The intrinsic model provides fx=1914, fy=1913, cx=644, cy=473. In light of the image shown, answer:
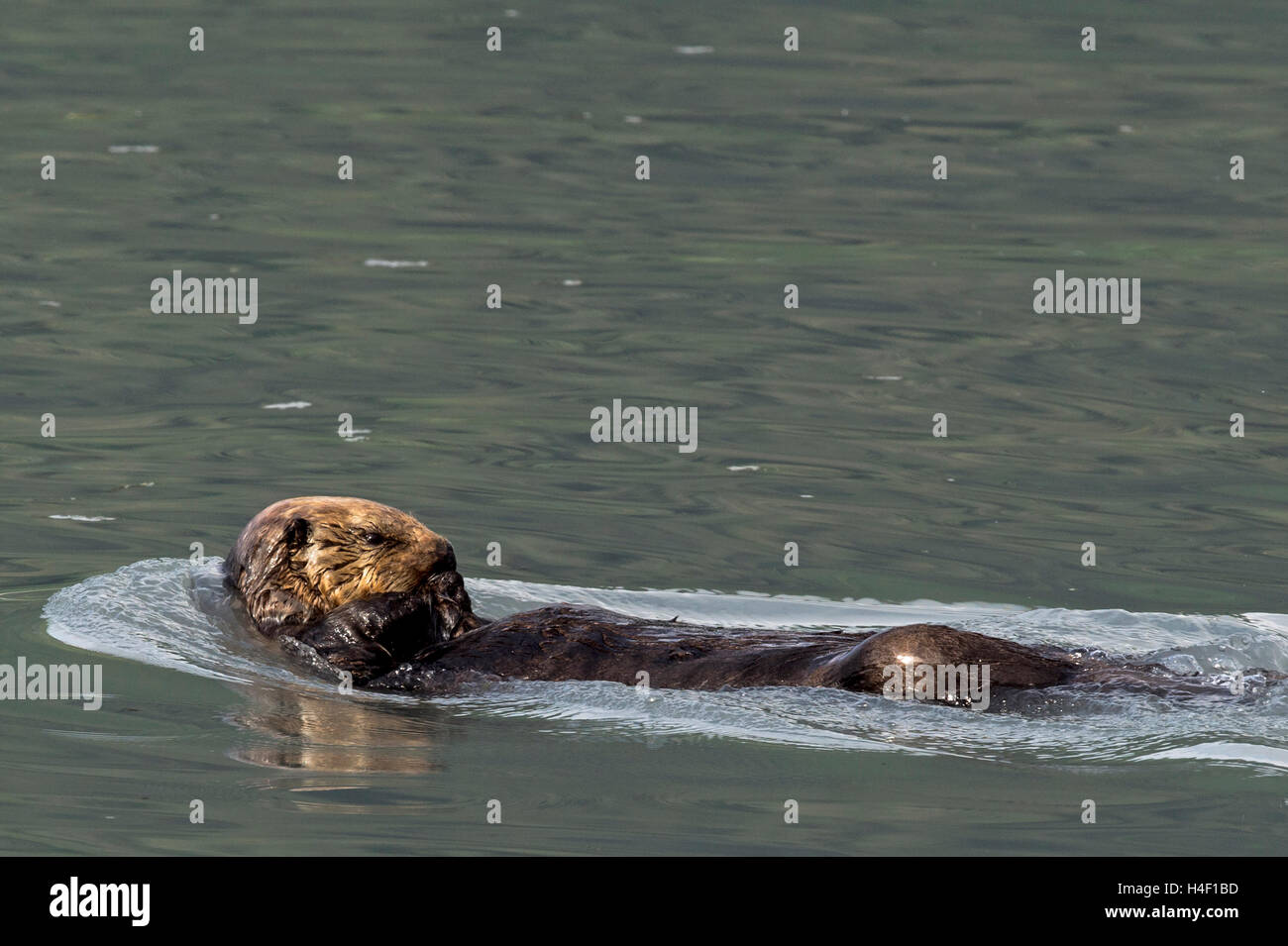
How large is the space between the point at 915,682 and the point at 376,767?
1.77m

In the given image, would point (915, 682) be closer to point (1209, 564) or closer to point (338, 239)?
point (1209, 564)

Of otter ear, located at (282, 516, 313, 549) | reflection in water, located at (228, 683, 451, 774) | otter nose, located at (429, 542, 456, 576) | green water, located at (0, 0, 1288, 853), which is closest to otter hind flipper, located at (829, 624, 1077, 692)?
green water, located at (0, 0, 1288, 853)

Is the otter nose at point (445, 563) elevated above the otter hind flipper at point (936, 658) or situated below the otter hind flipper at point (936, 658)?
above

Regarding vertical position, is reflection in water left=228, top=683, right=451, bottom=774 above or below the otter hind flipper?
below

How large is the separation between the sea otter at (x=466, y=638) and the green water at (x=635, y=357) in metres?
0.30

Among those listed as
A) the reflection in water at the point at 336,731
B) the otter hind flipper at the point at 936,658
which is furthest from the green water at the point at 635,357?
the otter hind flipper at the point at 936,658

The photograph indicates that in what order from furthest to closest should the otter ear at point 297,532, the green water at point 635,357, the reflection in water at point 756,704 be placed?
the otter ear at point 297,532 → the reflection in water at point 756,704 → the green water at point 635,357

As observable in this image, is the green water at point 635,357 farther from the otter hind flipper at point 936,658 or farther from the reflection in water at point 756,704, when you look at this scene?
the otter hind flipper at point 936,658

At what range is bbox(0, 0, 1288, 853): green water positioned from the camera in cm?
607

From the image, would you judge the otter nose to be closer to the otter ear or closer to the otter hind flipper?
the otter ear

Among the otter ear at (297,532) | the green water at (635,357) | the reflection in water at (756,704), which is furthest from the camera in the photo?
the otter ear at (297,532)

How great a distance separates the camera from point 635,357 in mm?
12211

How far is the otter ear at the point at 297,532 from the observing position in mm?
7359

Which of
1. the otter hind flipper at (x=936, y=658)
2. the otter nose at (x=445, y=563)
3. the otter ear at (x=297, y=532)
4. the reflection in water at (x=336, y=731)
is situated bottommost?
the reflection in water at (x=336, y=731)
